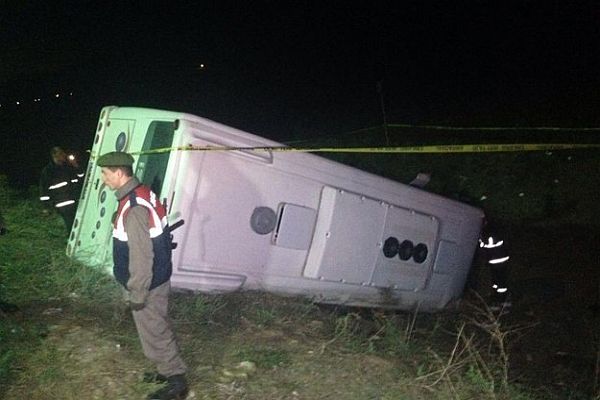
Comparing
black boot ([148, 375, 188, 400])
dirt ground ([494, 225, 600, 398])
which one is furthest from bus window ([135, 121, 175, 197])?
dirt ground ([494, 225, 600, 398])

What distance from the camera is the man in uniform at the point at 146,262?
3.19 metres

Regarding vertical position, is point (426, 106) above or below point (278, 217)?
above

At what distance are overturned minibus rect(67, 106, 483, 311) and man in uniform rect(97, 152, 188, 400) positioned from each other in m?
0.88

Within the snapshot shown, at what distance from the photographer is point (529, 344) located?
6.92m

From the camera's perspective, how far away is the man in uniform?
10.5ft

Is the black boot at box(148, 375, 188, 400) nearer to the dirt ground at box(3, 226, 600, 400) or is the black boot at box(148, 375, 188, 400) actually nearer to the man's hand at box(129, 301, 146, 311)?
the dirt ground at box(3, 226, 600, 400)

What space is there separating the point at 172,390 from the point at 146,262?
81cm

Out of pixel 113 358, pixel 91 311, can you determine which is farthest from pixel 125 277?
pixel 91 311

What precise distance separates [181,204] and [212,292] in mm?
893

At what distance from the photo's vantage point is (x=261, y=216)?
473 centimetres

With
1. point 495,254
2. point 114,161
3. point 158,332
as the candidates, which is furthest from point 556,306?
point 114,161

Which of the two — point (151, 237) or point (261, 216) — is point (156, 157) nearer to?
point (261, 216)

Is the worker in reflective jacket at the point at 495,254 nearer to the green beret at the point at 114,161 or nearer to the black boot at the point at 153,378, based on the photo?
the black boot at the point at 153,378

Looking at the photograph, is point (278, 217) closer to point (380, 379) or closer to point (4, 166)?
point (380, 379)
